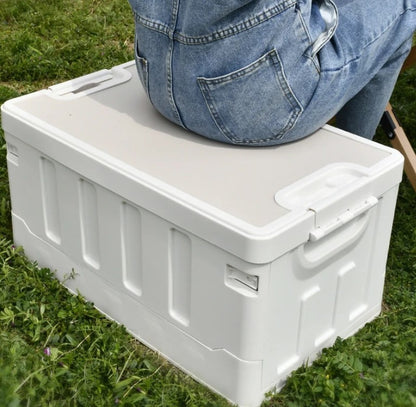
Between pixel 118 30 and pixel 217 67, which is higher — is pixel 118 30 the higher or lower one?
the lower one

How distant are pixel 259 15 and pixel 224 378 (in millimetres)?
865

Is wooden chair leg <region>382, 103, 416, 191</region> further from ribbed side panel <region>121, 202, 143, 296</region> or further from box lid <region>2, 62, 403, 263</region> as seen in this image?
ribbed side panel <region>121, 202, 143, 296</region>

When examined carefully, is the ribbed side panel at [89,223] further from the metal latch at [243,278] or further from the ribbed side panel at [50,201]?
the metal latch at [243,278]

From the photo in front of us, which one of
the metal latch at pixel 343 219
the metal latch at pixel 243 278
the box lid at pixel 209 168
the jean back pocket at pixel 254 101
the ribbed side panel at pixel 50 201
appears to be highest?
the jean back pocket at pixel 254 101

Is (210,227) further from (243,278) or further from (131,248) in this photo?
(131,248)

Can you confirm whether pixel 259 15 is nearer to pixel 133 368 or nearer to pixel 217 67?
pixel 217 67

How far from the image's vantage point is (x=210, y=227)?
192 cm

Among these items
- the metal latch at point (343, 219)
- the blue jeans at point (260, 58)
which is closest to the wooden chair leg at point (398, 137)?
the blue jeans at point (260, 58)

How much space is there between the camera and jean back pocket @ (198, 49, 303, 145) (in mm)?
2037

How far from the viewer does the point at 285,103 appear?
6.84 feet

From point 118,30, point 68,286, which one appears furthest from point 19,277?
point 118,30

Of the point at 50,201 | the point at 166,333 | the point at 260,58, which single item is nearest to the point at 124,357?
the point at 166,333

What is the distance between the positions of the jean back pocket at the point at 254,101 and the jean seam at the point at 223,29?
0.08 metres

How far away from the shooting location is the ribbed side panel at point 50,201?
7.75 ft
